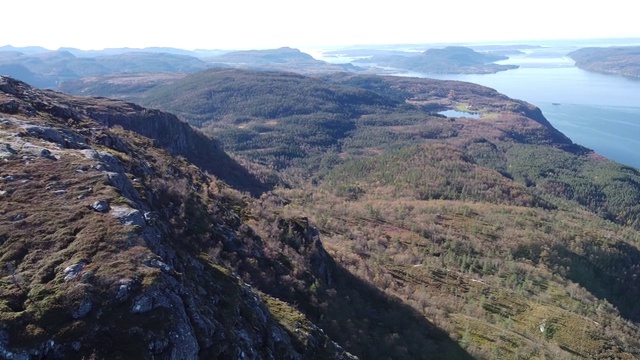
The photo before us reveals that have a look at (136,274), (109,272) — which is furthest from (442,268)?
(109,272)

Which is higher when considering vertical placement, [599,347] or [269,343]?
[269,343]

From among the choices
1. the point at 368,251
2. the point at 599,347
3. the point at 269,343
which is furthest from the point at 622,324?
the point at 269,343

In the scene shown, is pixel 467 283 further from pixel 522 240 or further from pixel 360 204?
pixel 360 204

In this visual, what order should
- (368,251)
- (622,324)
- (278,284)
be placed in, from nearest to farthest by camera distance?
1. (278,284)
2. (622,324)
3. (368,251)

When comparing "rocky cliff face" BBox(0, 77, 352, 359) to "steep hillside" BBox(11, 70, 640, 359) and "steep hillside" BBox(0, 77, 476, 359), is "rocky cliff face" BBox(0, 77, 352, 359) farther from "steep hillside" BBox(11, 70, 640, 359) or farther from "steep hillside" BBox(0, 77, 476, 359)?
"steep hillside" BBox(11, 70, 640, 359)

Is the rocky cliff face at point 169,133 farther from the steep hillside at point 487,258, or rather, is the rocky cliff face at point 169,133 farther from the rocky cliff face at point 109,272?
the rocky cliff face at point 109,272

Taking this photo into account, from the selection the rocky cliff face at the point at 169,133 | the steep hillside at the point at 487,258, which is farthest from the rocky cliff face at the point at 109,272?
the rocky cliff face at the point at 169,133

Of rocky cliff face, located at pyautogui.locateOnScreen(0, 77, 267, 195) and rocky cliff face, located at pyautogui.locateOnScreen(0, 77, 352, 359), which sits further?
rocky cliff face, located at pyautogui.locateOnScreen(0, 77, 267, 195)

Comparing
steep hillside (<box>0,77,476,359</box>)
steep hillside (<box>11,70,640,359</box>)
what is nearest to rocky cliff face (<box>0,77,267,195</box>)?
steep hillside (<box>11,70,640,359</box>)

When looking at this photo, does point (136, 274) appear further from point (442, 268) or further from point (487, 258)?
point (487, 258)
